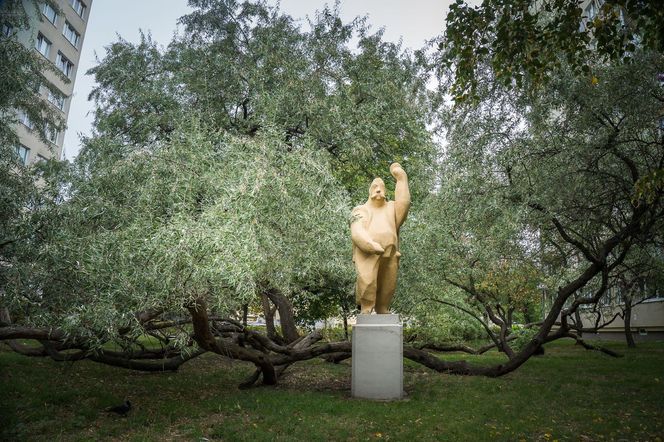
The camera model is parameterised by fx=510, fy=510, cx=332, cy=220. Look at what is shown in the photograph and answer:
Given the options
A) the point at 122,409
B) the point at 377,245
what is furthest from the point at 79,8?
the point at 122,409

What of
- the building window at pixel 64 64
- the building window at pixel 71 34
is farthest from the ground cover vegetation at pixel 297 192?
the building window at pixel 71 34

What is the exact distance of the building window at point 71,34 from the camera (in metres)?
32.2

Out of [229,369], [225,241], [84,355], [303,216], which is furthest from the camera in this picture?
[229,369]

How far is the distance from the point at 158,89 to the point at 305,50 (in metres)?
4.28

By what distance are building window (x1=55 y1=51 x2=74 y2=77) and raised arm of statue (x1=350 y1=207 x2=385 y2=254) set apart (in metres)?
29.3

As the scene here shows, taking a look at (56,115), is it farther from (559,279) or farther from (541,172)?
(559,279)

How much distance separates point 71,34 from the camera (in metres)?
33.0

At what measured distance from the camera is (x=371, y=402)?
861 cm

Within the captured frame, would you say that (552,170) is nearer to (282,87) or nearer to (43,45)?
(282,87)

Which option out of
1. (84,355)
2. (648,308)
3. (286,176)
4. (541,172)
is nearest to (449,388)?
(541,172)

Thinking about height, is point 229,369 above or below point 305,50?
below

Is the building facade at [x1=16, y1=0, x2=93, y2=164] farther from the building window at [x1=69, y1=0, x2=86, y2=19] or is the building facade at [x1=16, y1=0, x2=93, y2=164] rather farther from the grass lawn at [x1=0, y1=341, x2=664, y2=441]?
the grass lawn at [x1=0, y1=341, x2=664, y2=441]

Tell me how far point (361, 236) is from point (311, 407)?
302 centimetres

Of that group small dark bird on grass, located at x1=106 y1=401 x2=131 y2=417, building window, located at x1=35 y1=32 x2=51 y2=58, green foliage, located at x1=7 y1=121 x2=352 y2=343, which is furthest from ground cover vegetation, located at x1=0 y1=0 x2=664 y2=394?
building window, located at x1=35 y1=32 x2=51 y2=58
